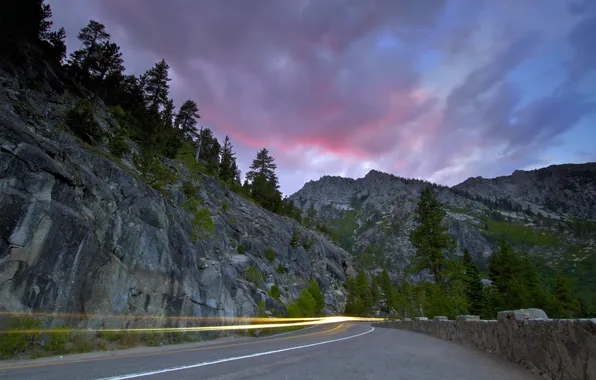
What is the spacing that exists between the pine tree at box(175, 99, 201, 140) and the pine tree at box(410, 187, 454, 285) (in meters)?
53.5

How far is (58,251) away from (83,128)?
16.4 metres

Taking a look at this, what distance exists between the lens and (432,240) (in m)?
31.0

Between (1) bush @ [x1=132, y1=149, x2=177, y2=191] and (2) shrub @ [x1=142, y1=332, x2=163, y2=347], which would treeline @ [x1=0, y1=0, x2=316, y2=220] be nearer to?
(1) bush @ [x1=132, y1=149, x2=177, y2=191]

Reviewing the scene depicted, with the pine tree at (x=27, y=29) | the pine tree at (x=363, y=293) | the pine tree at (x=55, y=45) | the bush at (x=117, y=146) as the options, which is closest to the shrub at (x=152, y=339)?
the bush at (x=117, y=146)

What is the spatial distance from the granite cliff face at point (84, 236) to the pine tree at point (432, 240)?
1769cm

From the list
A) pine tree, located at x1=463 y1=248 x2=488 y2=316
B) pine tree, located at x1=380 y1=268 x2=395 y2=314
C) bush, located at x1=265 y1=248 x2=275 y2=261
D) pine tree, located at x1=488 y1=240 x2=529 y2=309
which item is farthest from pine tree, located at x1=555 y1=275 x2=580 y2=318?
pine tree, located at x1=380 y1=268 x2=395 y2=314

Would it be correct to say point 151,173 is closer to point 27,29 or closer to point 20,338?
point 20,338

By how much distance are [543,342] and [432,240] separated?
25890 millimetres

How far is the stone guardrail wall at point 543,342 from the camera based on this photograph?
515 cm

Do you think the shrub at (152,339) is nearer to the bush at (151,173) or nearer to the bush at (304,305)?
the bush at (151,173)

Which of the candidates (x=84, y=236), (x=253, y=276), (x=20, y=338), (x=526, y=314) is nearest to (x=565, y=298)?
(x=253, y=276)

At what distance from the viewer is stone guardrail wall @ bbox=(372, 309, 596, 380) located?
5.15m

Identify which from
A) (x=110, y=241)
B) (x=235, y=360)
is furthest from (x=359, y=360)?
(x=110, y=241)

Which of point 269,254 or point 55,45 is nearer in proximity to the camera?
point 55,45
